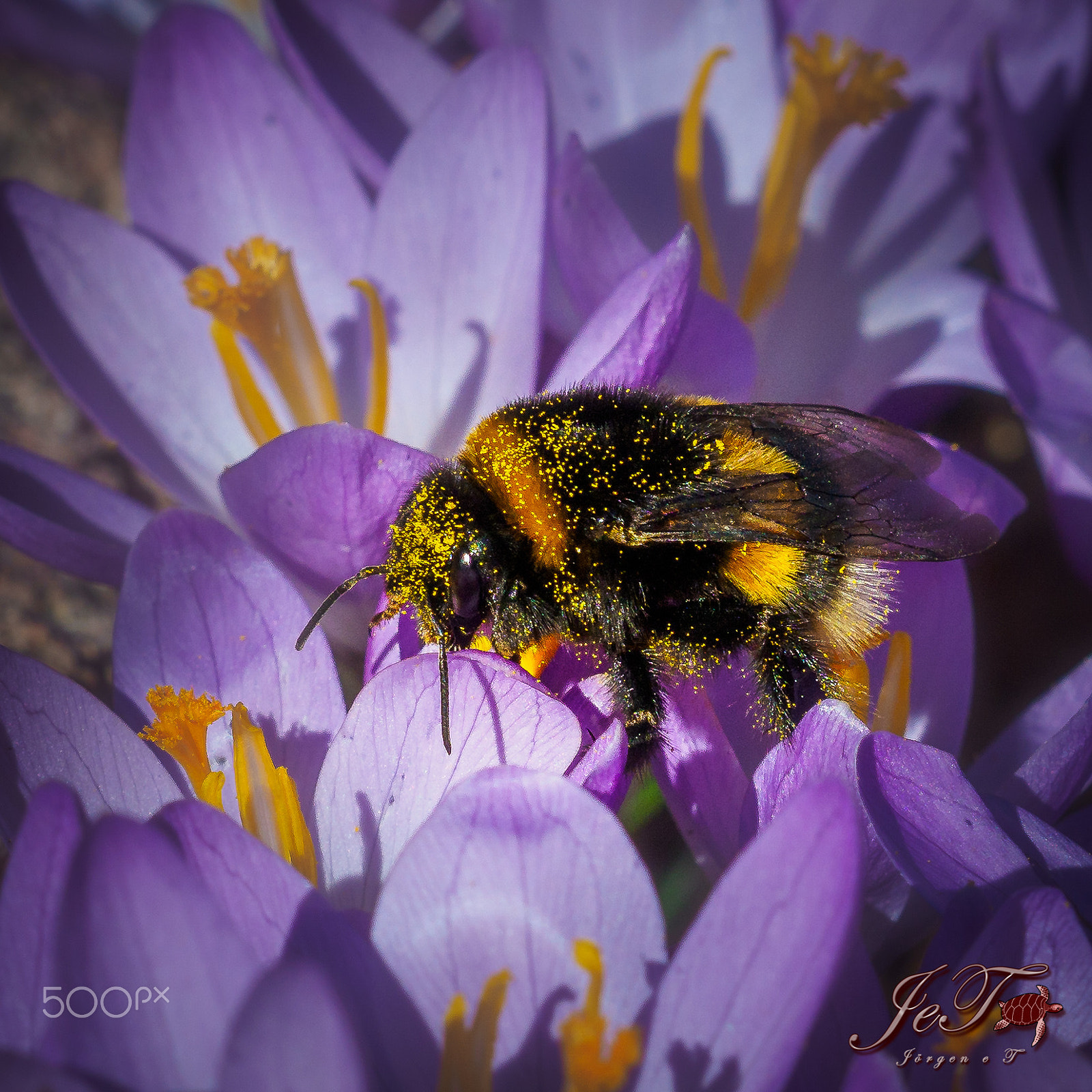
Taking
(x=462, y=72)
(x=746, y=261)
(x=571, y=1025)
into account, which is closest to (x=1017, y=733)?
(x=571, y=1025)

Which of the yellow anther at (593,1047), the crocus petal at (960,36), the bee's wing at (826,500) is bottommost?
the yellow anther at (593,1047)

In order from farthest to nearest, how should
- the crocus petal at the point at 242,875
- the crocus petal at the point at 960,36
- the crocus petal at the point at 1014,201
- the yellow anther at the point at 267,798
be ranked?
the crocus petal at the point at 960,36 < the crocus petal at the point at 1014,201 < the yellow anther at the point at 267,798 < the crocus petal at the point at 242,875

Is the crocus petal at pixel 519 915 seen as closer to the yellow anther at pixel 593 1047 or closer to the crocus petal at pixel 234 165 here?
the yellow anther at pixel 593 1047

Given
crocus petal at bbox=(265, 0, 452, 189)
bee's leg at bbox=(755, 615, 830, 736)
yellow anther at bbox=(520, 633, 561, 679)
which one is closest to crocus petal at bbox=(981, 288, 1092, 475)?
bee's leg at bbox=(755, 615, 830, 736)

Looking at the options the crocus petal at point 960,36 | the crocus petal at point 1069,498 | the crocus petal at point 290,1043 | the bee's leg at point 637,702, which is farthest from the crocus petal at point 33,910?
the crocus petal at point 960,36

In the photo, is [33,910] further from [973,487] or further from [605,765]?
[973,487]

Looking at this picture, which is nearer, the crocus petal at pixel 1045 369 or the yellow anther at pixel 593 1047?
the yellow anther at pixel 593 1047

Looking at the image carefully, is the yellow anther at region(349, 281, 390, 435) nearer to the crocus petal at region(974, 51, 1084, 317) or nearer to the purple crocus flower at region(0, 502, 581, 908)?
the purple crocus flower at region(0, 502, 581, 908)

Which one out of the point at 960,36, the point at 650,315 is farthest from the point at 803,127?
the point at 650,315
